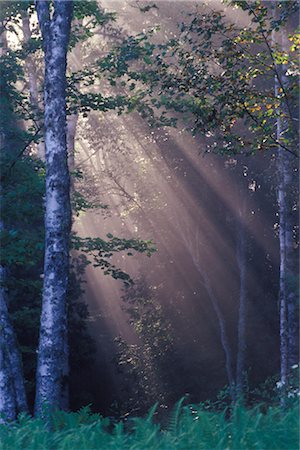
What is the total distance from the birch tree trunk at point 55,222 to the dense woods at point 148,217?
0.03 metres

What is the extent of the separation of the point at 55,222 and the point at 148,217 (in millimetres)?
21210

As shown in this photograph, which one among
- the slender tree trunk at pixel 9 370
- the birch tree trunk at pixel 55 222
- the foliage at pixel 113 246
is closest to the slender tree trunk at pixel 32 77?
the foliage at pixel 113 246

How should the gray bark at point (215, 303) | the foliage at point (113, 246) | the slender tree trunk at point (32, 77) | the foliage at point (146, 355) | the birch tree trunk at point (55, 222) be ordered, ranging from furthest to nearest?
the gray bark at point (215, 303), the foliage at point (146, 355), the slender tree trunk at point (32, 77), the foliage at point (113, 246), the birch tree trunk at point (55, 222)

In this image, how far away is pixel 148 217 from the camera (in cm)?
3325

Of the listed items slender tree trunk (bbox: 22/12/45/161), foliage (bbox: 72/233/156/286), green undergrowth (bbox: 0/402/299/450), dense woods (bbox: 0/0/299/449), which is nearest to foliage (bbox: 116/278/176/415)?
dense woods (bbox: 0/0/299/449)

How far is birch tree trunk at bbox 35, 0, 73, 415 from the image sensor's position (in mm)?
11805

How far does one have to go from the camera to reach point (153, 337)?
3123 centimetres

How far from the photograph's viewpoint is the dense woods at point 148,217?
40.8ft

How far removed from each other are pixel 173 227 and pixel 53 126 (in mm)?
20804

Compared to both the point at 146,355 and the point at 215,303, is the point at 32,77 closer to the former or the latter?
the point at 146,355

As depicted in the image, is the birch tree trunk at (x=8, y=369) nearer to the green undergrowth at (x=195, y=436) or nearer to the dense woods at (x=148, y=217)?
the dense woods at (x=148, y=217)

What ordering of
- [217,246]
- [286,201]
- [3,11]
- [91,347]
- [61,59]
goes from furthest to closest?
[217,246] → [91,347] → [286,201] → [3,11] → [61,59]

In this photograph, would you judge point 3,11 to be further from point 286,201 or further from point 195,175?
point 195,175

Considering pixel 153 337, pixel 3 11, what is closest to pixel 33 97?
pixel 3 11
